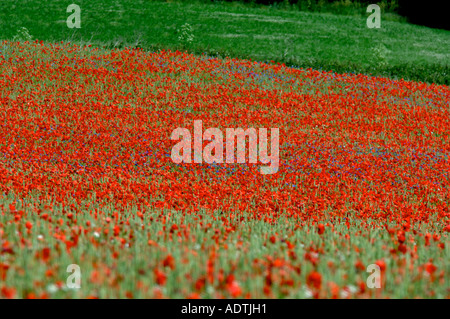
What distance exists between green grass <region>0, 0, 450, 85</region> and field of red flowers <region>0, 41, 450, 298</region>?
477cm

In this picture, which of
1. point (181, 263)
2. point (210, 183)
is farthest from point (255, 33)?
point (181, 263)

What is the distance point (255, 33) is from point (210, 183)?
2835cm

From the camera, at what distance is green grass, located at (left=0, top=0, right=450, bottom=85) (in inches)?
1067

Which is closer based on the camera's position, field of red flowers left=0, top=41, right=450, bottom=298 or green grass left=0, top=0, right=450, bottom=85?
field of red flowers left=0, top=41, right=450, bottom=298

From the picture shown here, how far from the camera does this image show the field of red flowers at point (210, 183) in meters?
3.55

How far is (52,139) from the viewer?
12.9m

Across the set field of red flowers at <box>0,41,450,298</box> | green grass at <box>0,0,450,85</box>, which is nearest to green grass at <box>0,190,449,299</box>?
field of red flowers at <box>0,41,450,298</box>

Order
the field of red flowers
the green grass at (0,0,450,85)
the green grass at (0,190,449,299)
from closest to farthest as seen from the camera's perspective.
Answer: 1. the green grass at (0,190,449,299)
2. the field of red flowers
3. the green grass at (0,0,450,85)

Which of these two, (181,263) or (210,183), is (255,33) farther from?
(181,263)

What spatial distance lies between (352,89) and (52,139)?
44.1 ft

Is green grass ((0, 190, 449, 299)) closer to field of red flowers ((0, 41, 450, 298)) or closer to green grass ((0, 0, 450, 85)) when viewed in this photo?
field of red flowers ((0, 41, 450, 298))

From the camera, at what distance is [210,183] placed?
9992 mm

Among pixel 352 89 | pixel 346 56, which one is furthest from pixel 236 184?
pixel 346 56

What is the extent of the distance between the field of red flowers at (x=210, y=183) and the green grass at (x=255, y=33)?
477 cm
